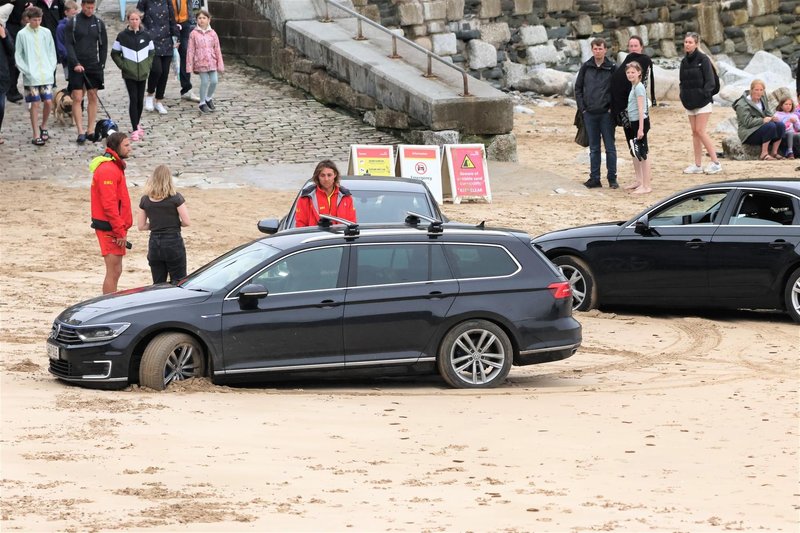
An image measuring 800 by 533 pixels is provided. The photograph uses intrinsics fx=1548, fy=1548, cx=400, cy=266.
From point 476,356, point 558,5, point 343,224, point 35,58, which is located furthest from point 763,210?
point 558,5

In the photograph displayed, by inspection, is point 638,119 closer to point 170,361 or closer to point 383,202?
point 383,202

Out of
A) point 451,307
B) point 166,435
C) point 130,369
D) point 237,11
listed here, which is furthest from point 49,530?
point 237,11

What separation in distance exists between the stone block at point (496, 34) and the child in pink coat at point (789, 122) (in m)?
9.51

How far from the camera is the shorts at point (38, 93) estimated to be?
22703 mm

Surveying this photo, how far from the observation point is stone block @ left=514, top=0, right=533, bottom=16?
113 ft

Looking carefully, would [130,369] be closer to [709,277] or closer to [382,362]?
[382,362]

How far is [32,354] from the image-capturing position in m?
13.2

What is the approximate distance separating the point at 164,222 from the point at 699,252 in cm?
532

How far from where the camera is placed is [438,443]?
10438 mm

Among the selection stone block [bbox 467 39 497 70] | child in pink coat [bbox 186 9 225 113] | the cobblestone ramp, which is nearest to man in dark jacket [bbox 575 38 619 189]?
the cobblestone ramp

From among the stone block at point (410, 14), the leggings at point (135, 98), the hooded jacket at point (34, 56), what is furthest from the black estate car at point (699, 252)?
the stone block at point (410, 14)

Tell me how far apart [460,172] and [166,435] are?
41.4 feet

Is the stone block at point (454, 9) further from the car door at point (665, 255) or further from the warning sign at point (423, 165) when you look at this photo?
the car door at point (665, 255)

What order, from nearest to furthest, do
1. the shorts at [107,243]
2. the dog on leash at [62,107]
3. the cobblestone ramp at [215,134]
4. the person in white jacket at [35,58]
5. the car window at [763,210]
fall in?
1. the shorts at [107,243]
2. the car window at [763,210]
3. the person in white jacket at [35,58]
4. the cobblestone ramp at [215,134]
5. the dog on leash at [62,107]
